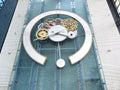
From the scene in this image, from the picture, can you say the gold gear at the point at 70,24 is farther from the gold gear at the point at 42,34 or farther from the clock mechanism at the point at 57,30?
the gold gear at the point at 42,34

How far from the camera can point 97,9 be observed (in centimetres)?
1917

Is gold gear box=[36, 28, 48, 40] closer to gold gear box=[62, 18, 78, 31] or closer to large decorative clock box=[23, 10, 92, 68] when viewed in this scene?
large decorative clock box=[23, 10, 92, 68]

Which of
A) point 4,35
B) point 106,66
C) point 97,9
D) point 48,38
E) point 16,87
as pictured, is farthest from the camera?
point 97,9

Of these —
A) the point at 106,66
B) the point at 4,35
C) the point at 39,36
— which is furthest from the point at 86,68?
the point at 4,35

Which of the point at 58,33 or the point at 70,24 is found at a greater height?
the point at 70,24

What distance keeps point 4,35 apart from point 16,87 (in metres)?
5.48

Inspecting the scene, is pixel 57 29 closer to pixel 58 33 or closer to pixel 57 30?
pixel 57 30

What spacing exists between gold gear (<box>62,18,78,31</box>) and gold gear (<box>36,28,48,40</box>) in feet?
5.36

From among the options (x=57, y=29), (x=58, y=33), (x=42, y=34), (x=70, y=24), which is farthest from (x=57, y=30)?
(x=70, y=24)

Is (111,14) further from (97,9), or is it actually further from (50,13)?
(50,13)

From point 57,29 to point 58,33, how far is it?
12.6 inches

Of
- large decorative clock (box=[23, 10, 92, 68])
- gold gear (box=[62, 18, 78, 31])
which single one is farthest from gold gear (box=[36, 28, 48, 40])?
gold gear (box=[62, 18, 78, 31])

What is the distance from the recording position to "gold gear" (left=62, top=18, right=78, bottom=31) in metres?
16.4

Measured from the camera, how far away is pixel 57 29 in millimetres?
16016
